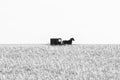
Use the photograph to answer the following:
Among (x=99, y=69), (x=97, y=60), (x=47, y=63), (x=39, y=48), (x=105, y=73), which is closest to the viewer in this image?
(x=105, y=73)

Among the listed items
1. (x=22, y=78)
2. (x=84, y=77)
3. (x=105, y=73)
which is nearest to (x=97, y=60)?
(x=105, y=73)

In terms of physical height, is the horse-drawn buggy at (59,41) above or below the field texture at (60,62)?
above

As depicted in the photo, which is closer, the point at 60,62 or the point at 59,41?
the point at 60,62

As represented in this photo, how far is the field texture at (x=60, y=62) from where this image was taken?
7879mm

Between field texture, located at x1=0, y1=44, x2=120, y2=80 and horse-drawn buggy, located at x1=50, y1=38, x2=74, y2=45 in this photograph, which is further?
horse-drawn buggy, located at x1=50, y1=38, x2=74, y2=45

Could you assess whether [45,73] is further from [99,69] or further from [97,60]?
[97,60]

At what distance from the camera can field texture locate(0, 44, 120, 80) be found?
25.8 feet

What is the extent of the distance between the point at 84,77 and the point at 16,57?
14.4 feet

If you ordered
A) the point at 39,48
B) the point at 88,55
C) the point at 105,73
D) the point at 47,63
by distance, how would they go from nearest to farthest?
1. the point at 105,73
2. the point at 47,63
3. the point at 88,55
4. the point at 39,48

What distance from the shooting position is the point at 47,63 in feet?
32.6

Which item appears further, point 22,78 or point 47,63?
point 47,63

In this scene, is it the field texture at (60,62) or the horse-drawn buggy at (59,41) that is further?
the horse-drawn buggy at (59,41)

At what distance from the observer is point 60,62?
999 cm

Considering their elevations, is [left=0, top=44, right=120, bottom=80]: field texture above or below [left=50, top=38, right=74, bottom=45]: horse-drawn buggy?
below
